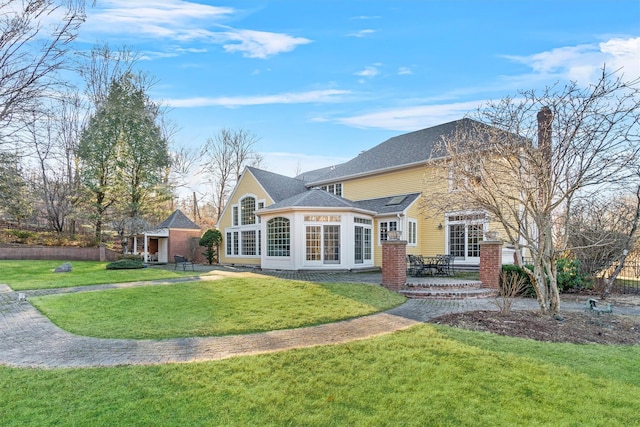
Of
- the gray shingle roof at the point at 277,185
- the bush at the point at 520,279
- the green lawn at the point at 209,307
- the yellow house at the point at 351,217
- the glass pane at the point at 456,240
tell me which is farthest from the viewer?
the gray shingle roof at the point at 277,185

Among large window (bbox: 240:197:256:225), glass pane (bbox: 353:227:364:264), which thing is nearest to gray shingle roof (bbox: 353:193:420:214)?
glass pane (bbox: 353:227:364:264)

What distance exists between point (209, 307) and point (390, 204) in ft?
40.9

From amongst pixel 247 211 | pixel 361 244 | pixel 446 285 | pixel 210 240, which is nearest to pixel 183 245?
pixel 210 240

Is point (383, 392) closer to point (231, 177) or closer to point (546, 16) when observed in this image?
point (546, 16)

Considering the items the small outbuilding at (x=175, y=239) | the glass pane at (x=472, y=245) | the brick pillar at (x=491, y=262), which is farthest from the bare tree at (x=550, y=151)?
the small outbuilding at (x=175, y=239)

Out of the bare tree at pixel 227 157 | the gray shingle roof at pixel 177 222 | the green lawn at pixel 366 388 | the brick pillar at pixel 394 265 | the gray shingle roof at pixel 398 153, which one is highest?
the bare tree at pixel 227 157

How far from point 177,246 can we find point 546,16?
26515mm

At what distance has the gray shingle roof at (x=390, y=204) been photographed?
17.6 meters

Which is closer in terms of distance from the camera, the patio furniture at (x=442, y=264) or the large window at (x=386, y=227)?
the patio furniture at (x=442, y=264)

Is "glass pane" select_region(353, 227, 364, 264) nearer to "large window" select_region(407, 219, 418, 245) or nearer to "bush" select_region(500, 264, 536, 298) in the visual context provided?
"large window" select_region(407, 219, 418, 245)

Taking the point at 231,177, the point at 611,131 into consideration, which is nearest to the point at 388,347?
the point at 611,131

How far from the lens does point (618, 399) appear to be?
3.69 meters

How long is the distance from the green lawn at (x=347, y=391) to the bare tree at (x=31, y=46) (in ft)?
13.5

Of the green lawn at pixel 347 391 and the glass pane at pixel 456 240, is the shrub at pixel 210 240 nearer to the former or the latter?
the glass pane at pixel 456 240
